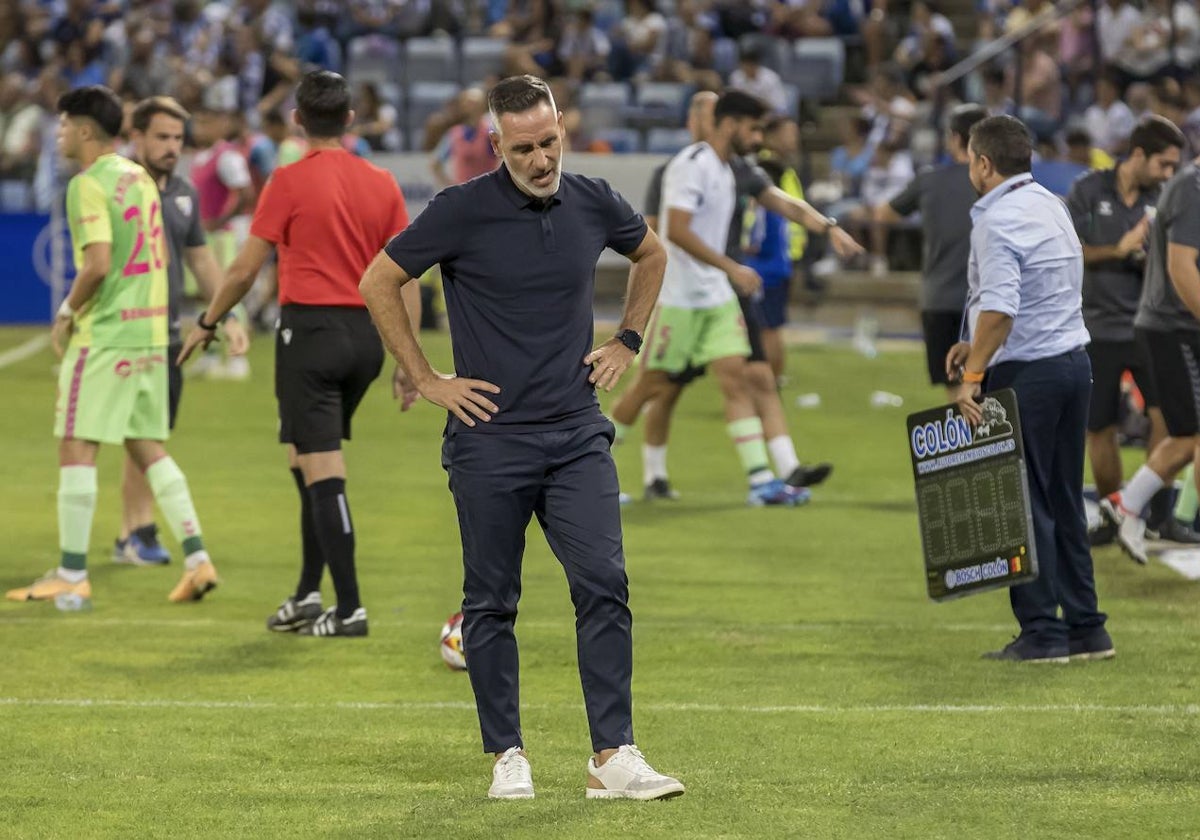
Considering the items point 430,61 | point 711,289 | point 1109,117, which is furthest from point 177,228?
point 430,61

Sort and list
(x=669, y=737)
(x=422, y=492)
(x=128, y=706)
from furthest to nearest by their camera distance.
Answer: (x=422, y=492)
(x=128, y=706)
(x=669, y=737)

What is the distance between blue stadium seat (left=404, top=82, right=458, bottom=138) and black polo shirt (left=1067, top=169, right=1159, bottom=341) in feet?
54.7

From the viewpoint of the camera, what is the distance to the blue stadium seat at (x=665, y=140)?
2470 cm

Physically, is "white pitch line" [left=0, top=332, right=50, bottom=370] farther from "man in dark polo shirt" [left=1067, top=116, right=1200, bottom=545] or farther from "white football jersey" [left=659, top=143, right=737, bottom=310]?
"man in dark polo shirt" [left=1067, top=116, right=1200, bottom=545]

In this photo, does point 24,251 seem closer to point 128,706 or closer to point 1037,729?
point 128,706

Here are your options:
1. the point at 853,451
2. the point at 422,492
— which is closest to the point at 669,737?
the point at 422,492

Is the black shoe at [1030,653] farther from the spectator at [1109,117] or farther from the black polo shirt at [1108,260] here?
the spectator at [1109,117]

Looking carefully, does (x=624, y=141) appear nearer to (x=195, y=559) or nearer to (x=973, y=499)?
(x=195, y=559)

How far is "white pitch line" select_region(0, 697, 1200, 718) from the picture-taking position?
7145 mm

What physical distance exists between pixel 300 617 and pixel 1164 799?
4.01m

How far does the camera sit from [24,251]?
23.8 m

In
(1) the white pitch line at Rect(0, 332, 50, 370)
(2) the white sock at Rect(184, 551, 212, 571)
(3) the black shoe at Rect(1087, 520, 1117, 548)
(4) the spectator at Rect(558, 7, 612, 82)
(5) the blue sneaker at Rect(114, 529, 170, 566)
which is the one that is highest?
(4) the spectator at Rect(558, 7, 612, 82)

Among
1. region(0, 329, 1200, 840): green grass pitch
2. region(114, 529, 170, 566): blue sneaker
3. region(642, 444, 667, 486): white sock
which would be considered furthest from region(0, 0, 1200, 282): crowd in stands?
region(114, 529, 170, 566): blue sneaker

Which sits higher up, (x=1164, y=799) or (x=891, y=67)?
(x=891, y=67)
